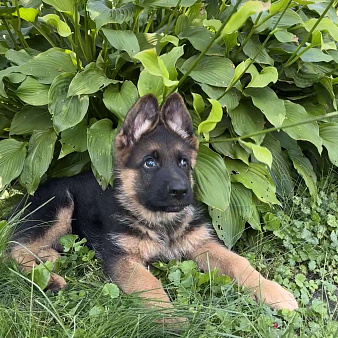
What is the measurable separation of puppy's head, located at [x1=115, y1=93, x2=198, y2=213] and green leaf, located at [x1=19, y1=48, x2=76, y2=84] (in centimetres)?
78

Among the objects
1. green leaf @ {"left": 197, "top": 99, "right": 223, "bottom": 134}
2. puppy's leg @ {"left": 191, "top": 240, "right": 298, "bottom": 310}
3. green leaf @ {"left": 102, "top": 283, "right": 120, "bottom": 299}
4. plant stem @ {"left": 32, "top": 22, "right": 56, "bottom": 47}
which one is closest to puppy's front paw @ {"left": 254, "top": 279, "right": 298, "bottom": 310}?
puppy's leg @ {"left": 191, "top": 240, "right": 298, "bottom": 310}

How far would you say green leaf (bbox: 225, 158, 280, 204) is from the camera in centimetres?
392

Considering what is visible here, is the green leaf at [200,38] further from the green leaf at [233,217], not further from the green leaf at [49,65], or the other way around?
the green leaf at [233,217]

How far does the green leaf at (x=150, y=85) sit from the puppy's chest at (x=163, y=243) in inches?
40.8

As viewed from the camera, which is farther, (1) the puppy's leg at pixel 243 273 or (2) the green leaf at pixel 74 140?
(2) the green leaf at pixel 74 140

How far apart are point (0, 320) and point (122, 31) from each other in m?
2.20

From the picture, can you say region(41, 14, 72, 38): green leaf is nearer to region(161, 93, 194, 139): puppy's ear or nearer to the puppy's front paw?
region(161, 93, 194, 139): puppy's ear

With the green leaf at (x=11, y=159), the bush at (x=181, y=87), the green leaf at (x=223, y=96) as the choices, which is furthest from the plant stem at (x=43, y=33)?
the green leaf at (x=223, y=96)

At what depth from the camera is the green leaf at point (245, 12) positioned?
259 centimetres

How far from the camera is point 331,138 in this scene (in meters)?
4.38

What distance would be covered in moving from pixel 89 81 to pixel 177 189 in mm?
1177

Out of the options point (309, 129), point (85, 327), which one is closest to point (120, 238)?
point (85, 327)

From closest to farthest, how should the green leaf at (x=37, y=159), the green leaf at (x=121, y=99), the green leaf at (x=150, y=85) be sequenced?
the green leaf at (x=150, y=85) → the green leaf at (x=121, y=99) → the green leaf at (x=37, y=159)

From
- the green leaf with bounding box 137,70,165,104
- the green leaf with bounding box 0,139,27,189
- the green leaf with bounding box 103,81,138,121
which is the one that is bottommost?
the green leaf with bounding box 0,139,27,189
